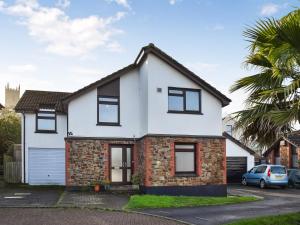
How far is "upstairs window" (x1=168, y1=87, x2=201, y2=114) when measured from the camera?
20578mm

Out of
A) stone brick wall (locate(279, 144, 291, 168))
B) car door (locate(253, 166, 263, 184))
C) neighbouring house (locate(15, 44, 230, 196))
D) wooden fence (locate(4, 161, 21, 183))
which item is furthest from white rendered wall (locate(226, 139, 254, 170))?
wooden fence (locate(4, 161, 21, 183))

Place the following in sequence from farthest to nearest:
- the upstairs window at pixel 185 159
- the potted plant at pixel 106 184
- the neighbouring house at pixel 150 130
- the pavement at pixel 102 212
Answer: the potted plant at pixel 106 184 → the upstairs window at pixel 185 159 → the neighbouring house at pixel 150 130 → the pavement at pixel 102 212

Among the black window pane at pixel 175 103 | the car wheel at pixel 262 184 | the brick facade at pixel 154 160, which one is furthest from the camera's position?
the car wheel at pixel 262 184

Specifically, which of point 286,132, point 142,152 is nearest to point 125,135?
point 142,152

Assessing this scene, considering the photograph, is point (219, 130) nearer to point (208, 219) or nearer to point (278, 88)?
point (208, 219)

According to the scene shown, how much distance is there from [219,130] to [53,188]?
35.3 ft

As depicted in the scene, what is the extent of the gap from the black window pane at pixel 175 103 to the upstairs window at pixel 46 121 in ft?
29.2

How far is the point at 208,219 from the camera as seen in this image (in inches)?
514

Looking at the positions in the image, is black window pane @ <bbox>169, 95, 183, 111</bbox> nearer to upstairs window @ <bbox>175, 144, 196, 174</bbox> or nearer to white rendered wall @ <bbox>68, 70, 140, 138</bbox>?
upstairs window @ <bbox>175, 144, 196, 174</bbox>

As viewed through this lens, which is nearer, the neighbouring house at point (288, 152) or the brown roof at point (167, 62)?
A: the brown roof at point (167, 62)

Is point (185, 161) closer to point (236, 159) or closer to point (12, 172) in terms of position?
point (12, 172)

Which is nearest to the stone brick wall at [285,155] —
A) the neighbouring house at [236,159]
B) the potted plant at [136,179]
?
the neighbouring house at [236,159]

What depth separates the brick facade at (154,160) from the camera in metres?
19.6

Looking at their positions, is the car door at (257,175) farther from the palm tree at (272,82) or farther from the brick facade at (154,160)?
the palm tree at (272,82)
